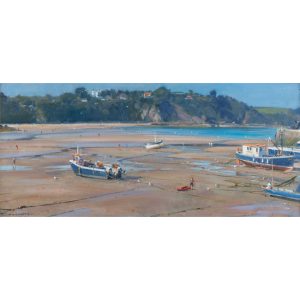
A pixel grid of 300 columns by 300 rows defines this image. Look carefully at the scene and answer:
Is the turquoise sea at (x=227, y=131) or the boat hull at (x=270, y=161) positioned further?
the turquoise sea at (x=227, y=131)

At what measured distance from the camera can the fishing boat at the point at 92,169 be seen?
888 cm

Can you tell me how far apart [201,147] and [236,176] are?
70 cm

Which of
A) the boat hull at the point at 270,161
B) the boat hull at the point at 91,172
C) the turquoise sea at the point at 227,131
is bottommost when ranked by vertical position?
the boat hull at the point at 91,172

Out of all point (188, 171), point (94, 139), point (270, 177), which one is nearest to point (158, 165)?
point (188, 171)

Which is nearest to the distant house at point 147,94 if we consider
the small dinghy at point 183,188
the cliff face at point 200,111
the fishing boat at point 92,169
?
the cliff face at point 200,111

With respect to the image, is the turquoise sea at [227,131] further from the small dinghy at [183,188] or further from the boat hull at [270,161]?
the small dinghy at [183,188]

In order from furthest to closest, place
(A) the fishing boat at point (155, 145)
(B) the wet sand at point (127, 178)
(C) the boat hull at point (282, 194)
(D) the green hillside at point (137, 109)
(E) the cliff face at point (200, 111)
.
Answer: (A) the fishing boat at point (155, 145) → (E) the cliff face at point (200, 111) → (D) the green hillside at point (137, 109) → (C) the boat hull at point (282, 194) → (B) the wet sand at point (127, 178)

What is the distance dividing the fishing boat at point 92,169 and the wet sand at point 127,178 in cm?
9

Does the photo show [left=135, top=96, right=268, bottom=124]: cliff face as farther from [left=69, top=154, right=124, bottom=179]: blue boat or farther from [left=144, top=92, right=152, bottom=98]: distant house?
[left=69, top=154, right=124, bottom=179]: blue boat

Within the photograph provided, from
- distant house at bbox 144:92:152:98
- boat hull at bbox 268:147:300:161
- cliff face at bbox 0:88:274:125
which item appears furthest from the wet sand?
distant house at bbox 144:92:152:98

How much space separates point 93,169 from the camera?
8930 mm

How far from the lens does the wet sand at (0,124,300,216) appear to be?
8.52 metres

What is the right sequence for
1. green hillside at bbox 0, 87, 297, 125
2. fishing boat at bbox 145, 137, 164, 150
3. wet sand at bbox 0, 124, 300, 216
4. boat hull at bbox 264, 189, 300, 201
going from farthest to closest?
1. fishing boat at bbox 145, 137, 164, 150
2. green hillside at bbox 0, 87, 297, 125
3. boat hull at bbox 264, 189, 300, 201
4. wet sand at bbox 0, 124, 300, 216
